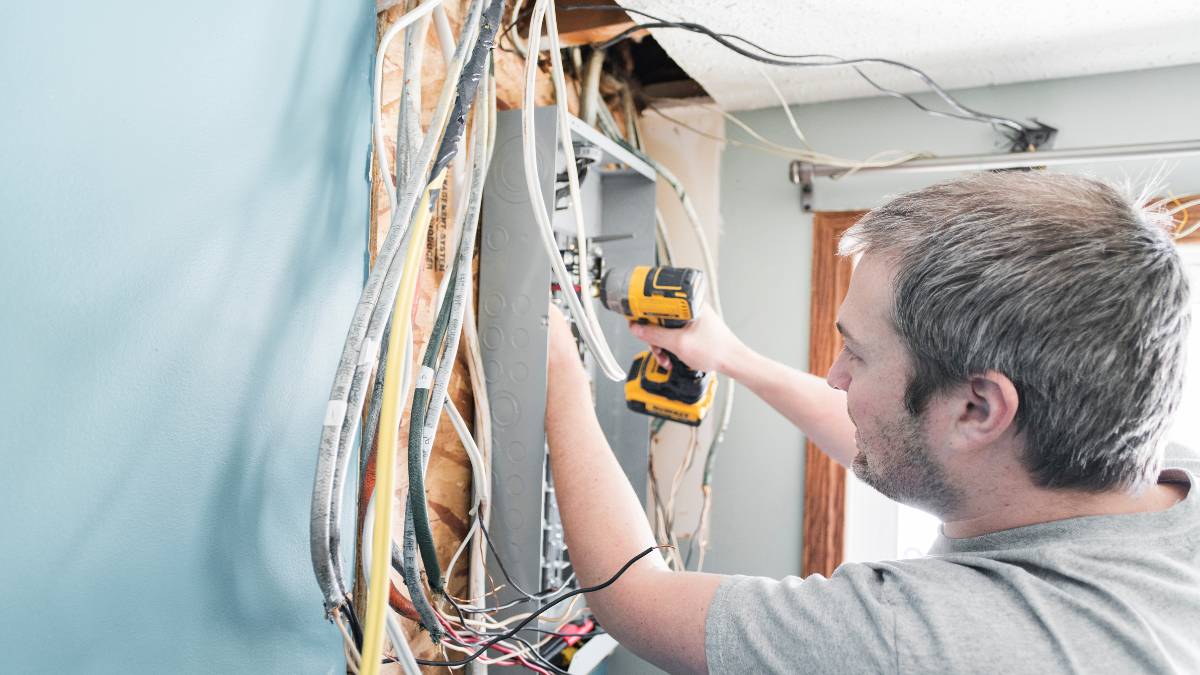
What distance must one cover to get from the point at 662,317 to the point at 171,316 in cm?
78

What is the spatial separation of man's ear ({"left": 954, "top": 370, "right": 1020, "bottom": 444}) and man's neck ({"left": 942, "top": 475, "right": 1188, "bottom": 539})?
2.9 inches

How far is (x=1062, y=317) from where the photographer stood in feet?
2.09

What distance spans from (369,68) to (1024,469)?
2.82 ft

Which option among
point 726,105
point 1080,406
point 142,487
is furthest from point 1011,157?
point 142,487

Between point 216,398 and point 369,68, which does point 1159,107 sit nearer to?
point 369,68

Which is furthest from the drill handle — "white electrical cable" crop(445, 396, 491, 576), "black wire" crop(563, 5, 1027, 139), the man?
"black wire" crop(563, 5, 1027, 139)

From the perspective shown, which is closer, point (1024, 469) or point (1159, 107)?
point (1024, 469)

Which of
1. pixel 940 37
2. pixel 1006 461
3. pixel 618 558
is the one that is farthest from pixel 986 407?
pixel 940 37

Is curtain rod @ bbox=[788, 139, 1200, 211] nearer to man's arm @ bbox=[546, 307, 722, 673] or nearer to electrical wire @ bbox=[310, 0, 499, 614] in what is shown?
man's arm @ bbox=[546, 307, 722, 673]

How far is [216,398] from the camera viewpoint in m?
0.64

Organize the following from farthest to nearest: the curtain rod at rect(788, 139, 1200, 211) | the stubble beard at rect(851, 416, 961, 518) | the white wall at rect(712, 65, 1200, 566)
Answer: the white wall at rect(712, 65, 1200, 566)
the curtain rod at rect(788, 139, 1200, 211)
the stubble beard at rect(851, 416, 961, 518)

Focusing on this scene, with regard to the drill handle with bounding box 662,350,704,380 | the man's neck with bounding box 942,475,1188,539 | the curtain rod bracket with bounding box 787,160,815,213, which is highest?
the curtain rod bracket with bounding box 787,160,815,213

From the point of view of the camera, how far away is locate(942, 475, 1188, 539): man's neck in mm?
689

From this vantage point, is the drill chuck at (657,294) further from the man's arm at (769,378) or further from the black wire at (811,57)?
the black wire at (811,57)
